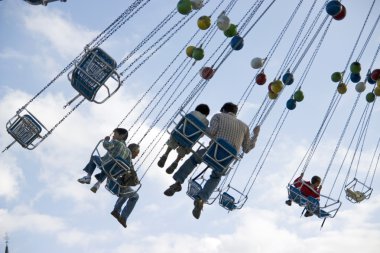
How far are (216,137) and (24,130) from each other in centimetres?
359

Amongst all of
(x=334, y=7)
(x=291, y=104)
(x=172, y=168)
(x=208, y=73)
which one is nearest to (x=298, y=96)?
(x=291, y=104)

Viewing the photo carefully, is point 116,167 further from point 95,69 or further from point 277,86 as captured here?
point 277,86

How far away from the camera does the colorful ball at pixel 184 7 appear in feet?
33.8

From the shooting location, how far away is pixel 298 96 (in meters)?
12.6

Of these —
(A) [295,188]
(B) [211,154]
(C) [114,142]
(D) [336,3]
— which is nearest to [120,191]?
(C) [114,142]

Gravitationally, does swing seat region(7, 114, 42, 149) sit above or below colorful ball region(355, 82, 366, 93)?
below

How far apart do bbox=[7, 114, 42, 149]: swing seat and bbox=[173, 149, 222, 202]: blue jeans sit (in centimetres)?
263

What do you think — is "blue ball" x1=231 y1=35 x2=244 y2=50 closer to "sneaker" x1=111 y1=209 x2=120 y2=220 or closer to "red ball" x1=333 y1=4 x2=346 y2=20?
"red ball" x1=333 y1=4 x2=346 y2=20

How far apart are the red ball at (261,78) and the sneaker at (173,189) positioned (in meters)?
3.06

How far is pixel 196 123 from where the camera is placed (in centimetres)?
917

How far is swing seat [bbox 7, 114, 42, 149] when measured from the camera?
35.2 feet

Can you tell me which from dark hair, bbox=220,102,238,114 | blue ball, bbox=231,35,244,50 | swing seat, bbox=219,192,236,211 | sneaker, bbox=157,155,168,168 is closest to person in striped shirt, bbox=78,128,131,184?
sneaker, bbox=157,155,168,168

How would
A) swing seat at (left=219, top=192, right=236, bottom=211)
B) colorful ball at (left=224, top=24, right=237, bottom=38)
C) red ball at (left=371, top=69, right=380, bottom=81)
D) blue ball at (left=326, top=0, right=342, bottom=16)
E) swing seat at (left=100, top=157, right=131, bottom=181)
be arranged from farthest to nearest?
1. red ball at (left=371, top=69, right=380, bottom=81)
2. swing seat at (left=219, top=192, right=236, bottom=211)
3. colorful ball at (left=224, top=24, right=237, bottom=38)
4. blue ball at (left=326, top=0, right=342, bottom=16)
5. swing seat at (left=100, top=157, right=131, bottom=181)

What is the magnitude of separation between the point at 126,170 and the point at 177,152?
2.77 feet
